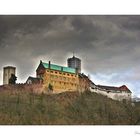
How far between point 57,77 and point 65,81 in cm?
8

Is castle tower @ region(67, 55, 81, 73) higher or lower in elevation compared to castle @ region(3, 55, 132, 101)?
higher

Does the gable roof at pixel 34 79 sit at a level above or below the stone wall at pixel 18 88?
above

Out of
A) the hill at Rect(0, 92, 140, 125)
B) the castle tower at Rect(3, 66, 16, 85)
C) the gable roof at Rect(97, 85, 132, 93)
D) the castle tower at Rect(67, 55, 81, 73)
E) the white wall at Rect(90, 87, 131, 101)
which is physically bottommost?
the hill at Rect(0, 92, 140, 125)

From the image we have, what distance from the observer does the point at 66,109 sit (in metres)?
3.68

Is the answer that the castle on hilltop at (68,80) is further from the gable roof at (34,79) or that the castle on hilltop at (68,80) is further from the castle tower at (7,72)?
the castle tower at (7,72)

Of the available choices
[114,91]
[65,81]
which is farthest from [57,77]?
[114,91]

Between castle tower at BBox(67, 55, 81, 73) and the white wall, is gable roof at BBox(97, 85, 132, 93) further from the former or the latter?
castle tower at BBox(67, 55, 81, 73)

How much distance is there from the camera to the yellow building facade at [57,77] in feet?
12.1

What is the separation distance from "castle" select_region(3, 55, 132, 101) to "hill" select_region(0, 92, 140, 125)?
2.1 inches

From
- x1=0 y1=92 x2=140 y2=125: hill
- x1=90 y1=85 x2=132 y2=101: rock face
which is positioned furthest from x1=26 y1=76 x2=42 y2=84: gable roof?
x1=90 y1=85 x2=132 y2=101: rock face

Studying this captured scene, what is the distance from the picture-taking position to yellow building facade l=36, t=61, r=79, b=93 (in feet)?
12.1

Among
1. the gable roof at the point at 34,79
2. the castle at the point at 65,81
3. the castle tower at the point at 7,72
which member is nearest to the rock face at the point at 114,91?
the castle at the point at 65,81
